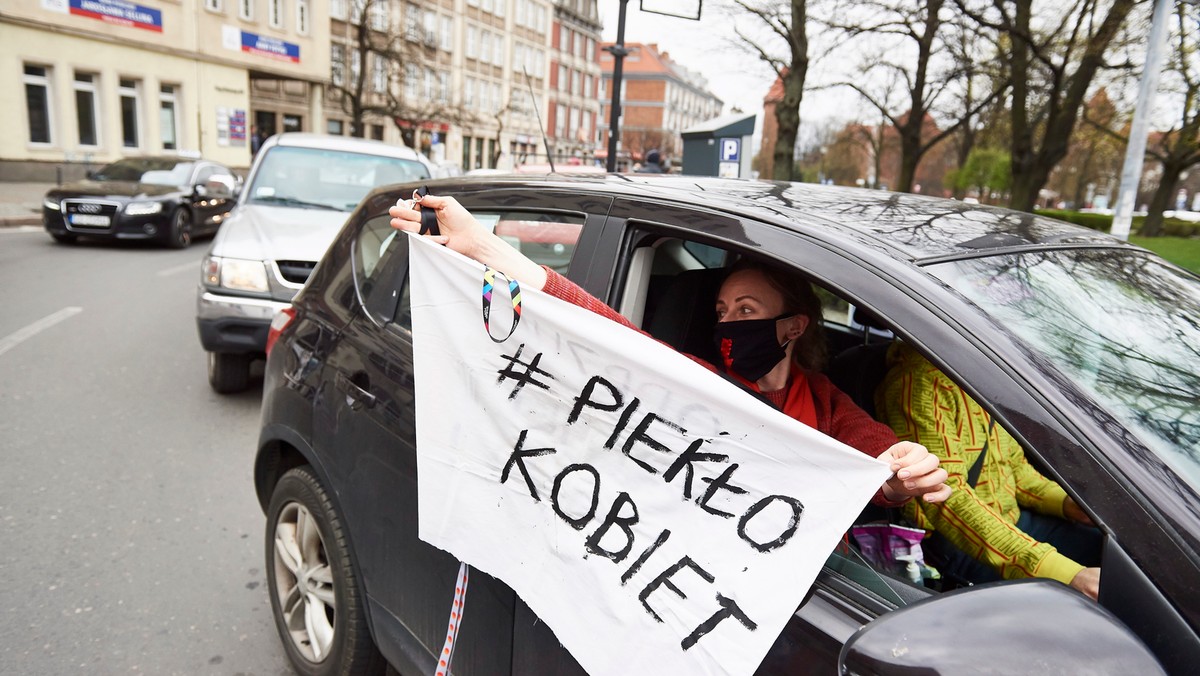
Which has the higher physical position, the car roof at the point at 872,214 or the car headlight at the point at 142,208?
the car roof at the point at 872,214

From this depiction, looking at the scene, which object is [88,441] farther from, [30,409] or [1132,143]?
[1132,143]

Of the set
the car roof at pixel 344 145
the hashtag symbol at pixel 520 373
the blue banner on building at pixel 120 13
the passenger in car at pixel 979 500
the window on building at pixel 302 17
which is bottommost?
the passenger in car at pixel 979 500

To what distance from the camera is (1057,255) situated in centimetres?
178

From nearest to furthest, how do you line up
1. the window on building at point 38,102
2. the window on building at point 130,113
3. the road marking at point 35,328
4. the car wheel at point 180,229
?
the road marking at point 35,328 < the car wheel at point 180,229 < the window on building at point 38,102 < the window on building at point 130,113

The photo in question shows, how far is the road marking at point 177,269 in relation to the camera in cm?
1076

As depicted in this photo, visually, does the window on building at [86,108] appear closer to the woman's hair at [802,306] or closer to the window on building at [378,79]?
the window on building at [378,79]

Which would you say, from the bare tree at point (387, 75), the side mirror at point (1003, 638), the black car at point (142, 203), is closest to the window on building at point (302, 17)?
the bare tree at point (387, 75)

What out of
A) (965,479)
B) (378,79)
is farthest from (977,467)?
(378,79)

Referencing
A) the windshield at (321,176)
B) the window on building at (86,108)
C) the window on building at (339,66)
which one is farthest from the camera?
the window on building at (339,66)

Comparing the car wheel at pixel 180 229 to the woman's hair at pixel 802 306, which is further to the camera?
the car wheel at pixel 180 229

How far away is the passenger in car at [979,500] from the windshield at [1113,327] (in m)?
0.24

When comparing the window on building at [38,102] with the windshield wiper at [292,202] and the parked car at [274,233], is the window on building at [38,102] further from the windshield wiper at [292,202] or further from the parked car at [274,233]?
the windshield wiper at [292,202]

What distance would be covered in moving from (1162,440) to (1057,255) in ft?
2.01

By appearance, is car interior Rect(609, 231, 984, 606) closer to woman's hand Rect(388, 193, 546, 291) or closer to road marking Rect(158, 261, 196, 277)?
woman's hand Rect(388, 193, 546, 291)
